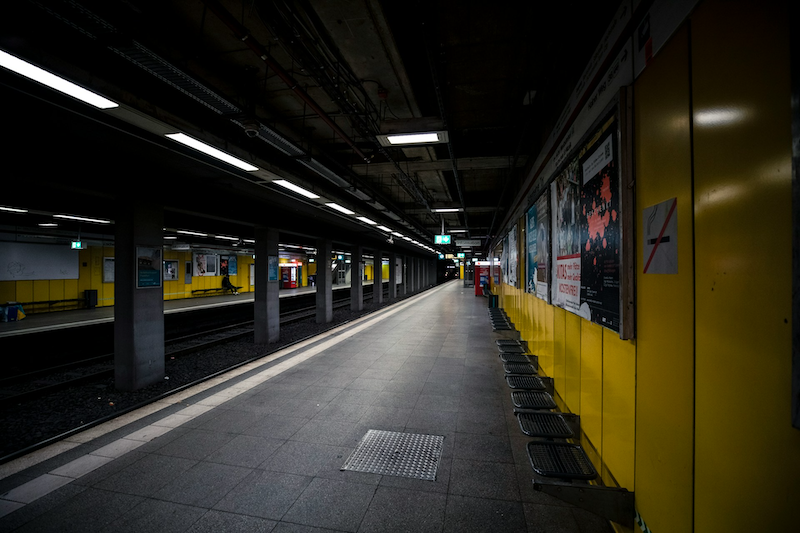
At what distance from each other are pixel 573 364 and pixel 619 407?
3.56 feet

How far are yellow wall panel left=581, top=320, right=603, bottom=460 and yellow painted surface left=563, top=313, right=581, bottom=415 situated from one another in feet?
0.39

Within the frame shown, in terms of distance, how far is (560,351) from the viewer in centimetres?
384

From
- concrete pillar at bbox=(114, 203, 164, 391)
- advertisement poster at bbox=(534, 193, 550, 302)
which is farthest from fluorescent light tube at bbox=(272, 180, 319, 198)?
advertisement poster at bbox=(534, 193, 550, 302)

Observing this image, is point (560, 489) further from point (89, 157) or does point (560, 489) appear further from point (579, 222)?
point (89, 157)

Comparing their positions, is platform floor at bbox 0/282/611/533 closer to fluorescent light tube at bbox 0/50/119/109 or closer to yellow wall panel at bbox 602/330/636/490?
yellow wall panel at bbox 602/330/636/490

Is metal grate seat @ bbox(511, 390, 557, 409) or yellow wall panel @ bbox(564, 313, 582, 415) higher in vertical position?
yellow wall panel @ bbox(564, 313, 582, 415)

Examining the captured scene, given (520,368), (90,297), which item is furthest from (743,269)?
(90,297)

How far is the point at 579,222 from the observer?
2783 mm

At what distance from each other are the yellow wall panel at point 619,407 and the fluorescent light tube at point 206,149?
5253 millimetres

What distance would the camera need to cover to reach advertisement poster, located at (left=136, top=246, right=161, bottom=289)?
5797mm

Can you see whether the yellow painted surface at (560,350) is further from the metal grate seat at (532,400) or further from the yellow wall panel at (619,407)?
the yellow wall panel at (619,407)

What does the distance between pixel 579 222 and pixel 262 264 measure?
28.8ft

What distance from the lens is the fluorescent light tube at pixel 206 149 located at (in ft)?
14.6

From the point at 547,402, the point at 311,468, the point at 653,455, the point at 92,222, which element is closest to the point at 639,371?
the point at 653,455
